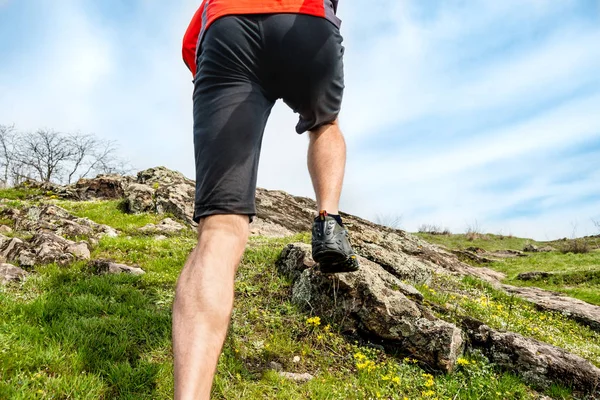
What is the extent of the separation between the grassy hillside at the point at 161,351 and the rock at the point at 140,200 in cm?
608

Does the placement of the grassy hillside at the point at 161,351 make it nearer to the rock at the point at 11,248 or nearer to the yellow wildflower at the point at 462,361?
the yellow wildflower at the point at 462,361

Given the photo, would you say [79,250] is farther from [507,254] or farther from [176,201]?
[507,254]

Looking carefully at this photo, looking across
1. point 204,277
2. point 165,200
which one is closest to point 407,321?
point 204,277

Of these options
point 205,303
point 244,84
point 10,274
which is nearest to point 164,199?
point 10,274

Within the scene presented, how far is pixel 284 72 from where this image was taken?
6.15ft

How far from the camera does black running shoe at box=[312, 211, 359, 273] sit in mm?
2025

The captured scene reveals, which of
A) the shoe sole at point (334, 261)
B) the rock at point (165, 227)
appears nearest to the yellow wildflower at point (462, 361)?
the shoe sole at point (334, 261)

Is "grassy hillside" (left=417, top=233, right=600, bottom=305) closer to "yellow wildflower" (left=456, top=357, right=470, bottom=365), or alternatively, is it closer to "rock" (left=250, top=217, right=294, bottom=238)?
"rock" (left=250, top=217, right=294, bottom=238)

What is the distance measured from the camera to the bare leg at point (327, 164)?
7.13ft

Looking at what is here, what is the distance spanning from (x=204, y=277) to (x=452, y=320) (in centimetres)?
320

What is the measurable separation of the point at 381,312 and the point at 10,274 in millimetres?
3570

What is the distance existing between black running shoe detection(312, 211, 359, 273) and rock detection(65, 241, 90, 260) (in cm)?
403

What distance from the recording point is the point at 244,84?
5.92ft

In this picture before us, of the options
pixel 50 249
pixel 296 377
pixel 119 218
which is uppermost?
pixel 119 218
